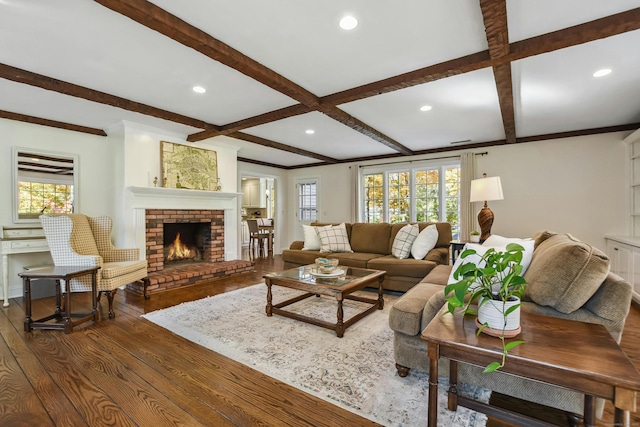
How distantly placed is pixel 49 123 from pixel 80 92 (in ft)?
5.07

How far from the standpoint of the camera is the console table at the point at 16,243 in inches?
131

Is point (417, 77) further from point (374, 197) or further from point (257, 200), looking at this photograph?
point (257, 200)

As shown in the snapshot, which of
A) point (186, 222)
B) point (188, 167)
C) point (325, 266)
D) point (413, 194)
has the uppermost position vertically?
point (188, 167)

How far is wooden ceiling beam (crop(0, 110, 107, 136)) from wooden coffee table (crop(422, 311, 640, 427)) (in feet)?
16.9

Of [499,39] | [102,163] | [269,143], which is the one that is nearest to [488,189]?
[499,39]

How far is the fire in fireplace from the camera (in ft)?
16.8

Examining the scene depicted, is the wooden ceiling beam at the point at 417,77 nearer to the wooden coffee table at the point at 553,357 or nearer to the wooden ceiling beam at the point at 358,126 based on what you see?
the wooden ceiling beam at the point at 358,126

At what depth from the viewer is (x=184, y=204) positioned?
484 cm

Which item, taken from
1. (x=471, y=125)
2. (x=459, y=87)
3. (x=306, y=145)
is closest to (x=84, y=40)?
(x=459, y=87)

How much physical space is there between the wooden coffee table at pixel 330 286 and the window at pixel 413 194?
10.6 feet

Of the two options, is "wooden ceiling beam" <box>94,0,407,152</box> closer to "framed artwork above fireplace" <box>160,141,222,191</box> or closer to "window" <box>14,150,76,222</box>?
"framed artwork above fireplace" <box>160,141,222,191</box>

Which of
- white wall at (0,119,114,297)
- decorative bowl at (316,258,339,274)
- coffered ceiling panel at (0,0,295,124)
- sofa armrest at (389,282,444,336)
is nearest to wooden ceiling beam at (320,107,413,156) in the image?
coffered ceiling panel at (0,0,295,124)

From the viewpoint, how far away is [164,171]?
4559mm

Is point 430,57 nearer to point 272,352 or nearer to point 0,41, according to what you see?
point 272,352
